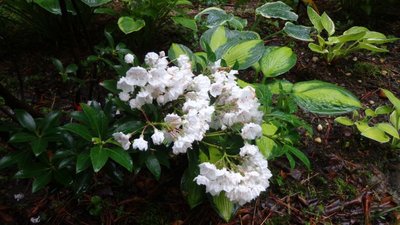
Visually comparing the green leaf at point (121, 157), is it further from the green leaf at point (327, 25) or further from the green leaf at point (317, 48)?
the green leaf at point (327, 25)

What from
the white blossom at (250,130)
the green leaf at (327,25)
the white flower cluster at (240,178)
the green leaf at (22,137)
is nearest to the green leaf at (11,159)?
the green leaf at (22,137)

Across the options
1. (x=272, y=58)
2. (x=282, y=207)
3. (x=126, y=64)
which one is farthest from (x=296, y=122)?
(x=126, y=64)

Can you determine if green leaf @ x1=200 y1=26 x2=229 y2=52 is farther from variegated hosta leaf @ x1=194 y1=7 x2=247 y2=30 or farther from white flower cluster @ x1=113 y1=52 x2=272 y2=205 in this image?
white flower cluster @ x1=113 y1=52 x2=272 y2=205

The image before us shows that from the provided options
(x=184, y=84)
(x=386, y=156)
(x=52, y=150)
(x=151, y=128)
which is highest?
(x=184, y=84)

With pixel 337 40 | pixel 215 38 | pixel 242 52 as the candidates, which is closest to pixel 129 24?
pixel 215 38

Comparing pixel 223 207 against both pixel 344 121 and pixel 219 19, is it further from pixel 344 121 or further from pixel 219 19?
pixel 219 19

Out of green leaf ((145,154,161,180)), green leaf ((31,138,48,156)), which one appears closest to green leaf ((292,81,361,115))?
green leaf ((145,154,161,180))

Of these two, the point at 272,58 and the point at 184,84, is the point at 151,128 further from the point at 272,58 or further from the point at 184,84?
the point at 272,58
